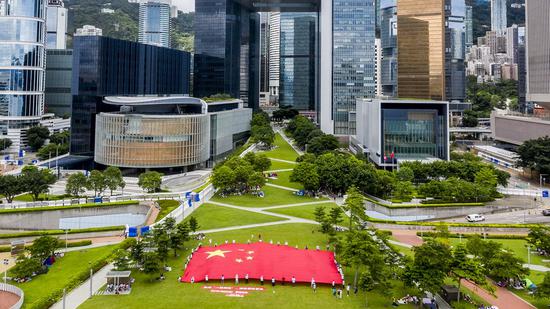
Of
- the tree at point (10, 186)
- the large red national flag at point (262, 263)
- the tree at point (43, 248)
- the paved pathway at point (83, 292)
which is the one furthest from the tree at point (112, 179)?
the large red national flag at point (262, 263)

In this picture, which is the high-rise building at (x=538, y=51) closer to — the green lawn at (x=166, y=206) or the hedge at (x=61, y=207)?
the green lawn at (x=166, y=206)

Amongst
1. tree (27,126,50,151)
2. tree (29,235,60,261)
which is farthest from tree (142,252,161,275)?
tree (27,126,50,151)

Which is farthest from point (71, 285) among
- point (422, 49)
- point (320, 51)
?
point (422, 49)

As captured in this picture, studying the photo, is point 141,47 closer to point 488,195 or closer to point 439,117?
point 439,117

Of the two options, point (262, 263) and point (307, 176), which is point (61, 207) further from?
point (307, 176)

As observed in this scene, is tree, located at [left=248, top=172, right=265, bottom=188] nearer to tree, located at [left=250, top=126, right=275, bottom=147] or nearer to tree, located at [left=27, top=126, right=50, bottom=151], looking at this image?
tree, located at [left=250, top=126, right=275, bottom=147]

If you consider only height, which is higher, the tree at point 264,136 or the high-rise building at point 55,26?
the high-rise building at point 55,26

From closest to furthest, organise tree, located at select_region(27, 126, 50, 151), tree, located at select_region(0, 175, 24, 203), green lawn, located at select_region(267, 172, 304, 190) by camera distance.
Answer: tree, located at select_region(0, 175, 24, 203), green lawn, located at select_region(267, 172, 304, 190), tree, located at select_region(27, 126, 50, 151)
